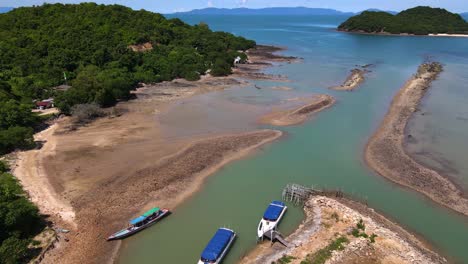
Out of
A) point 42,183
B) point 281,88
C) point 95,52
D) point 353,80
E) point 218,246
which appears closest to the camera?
point 218,246

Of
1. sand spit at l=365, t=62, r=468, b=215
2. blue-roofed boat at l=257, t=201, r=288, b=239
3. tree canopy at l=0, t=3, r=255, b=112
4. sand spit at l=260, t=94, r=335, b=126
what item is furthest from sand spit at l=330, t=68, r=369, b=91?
blue-roofed boat at l=257, t=201, r=288, b=239

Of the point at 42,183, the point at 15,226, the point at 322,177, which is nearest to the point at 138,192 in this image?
→ the point at 42,183

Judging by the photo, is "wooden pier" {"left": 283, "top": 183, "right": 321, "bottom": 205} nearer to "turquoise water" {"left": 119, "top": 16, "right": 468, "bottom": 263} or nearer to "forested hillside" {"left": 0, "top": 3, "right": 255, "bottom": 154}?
"turquoise water" {"left": 119, "top": 16, "right": 468, "bottom": 263}

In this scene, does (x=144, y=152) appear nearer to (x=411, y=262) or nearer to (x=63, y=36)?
(x=411, y=262)

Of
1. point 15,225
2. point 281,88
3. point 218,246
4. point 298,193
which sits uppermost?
point 281,88

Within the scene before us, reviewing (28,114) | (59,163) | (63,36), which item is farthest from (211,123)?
(63,36)

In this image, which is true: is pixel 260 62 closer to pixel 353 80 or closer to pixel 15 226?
pixel 353 80

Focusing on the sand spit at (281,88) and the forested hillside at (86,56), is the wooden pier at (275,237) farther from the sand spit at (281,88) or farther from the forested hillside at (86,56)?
the sand spit at (281,88)
